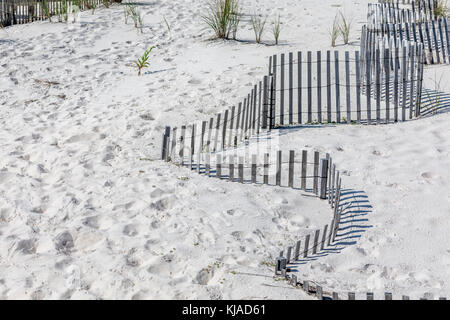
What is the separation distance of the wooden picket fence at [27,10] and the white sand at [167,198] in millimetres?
1974

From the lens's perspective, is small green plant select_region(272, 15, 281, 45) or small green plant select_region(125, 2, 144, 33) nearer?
small green plant select_region(272, 15, 281, 45)

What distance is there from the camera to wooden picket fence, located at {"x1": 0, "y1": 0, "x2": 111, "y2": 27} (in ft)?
32.8

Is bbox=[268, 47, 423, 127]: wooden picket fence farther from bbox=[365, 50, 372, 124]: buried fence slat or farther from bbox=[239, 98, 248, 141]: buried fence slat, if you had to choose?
bbox=[239, 98, 248, 141]: buried fence slat

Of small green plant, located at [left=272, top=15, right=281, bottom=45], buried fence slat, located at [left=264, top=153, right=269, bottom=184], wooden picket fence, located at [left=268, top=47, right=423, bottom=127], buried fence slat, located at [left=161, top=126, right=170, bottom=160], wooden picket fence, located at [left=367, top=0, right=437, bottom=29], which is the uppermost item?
wooden picket fence, located at [left=367, top=0, right=437, bottom=29]

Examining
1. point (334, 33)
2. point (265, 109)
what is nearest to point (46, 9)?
point (334, 33)

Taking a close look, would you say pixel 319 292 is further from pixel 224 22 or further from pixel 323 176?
pixel 224 22

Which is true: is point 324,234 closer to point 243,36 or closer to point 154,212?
point 154,212

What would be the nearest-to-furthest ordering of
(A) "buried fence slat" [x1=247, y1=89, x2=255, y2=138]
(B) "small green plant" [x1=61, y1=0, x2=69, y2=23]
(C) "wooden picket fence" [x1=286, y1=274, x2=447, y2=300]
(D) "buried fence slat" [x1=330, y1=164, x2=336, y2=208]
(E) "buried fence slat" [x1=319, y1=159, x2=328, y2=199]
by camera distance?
(C) "wooden picket fence" [x1=286, y1=274, x2=447, y2=300], (D) "buried fence slat" [x1=330, y1=164, x2=336, y2=208], (E) "buried fence slat" [x1=319, y1=159, x2=328, y2=199], (A) "buried fence slat" [x1=247, y1=89, x2=255, y2=138], (B) "small green plant" [x1=61, y1=0, x2=69, y2=23]

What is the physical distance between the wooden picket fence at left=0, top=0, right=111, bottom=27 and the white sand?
6.48 ft

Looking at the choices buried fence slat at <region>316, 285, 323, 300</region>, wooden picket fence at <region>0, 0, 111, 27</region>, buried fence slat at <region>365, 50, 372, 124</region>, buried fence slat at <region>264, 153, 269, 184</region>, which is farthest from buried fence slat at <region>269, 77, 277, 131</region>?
wooden picket fence at <region>0, 0, 111, 27</region>

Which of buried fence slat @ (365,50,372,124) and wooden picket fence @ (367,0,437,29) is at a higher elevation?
wooden picket fence @ (367,0,437,29)

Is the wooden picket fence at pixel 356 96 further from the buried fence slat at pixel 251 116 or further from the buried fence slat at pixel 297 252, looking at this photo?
the buried fence slat at pixel 297 252

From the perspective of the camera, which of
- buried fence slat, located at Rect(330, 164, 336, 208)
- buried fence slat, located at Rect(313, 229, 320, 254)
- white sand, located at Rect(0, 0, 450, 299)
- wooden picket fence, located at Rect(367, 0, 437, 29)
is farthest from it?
wooden picket fence, located at Rect(367, 0, 437, 29)
